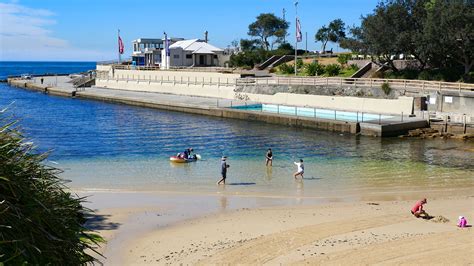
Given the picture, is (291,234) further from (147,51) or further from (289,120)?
Result: (147,51)

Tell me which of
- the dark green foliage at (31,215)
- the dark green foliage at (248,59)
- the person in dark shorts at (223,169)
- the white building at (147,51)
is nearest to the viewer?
the dark green foliage at (31,215)

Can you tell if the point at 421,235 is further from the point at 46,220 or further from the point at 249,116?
the point at 249,116

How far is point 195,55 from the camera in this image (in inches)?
3775

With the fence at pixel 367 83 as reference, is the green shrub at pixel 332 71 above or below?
above

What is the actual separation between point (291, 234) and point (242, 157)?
54.7ft

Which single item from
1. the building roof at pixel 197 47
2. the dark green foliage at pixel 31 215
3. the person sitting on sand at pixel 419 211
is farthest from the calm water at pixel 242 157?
the building roof at pixel 197 47

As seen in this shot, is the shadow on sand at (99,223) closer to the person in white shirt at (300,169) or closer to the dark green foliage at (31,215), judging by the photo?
the person in white shirt at (300,169)

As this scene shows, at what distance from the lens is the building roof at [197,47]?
9572cm

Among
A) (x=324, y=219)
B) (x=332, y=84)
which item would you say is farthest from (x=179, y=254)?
(x=332, y=84)

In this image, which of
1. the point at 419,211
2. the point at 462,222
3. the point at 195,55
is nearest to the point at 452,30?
the point at 419,211

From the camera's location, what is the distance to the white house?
9519cm

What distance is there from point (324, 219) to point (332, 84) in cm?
3922

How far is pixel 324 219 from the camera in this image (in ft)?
61.1

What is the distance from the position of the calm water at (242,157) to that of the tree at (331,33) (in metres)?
58.1
